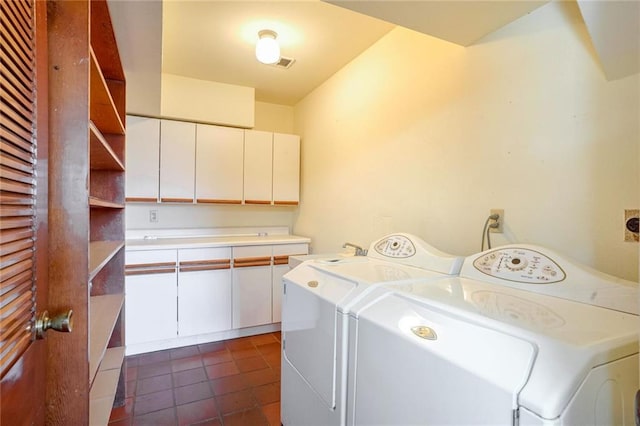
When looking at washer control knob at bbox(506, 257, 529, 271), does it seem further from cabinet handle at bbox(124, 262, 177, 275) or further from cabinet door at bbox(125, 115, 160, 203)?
cabinet door at bbox(125, 115, 160, 203)

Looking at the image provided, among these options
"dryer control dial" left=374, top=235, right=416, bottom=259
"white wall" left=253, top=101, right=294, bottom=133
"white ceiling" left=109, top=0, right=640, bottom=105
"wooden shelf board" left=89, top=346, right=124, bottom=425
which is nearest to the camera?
"white ceiling" left=109, top=0, right=640, bottom=105

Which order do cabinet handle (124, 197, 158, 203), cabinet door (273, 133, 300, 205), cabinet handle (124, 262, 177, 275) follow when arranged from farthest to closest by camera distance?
cabinet door (273, 133, 300, 205)
cabinet handle (124, 197, 158, 203)
cabinet handle (124, 262, 177, 275)

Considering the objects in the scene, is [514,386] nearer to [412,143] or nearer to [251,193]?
[412,143]

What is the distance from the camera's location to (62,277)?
81 centimetres

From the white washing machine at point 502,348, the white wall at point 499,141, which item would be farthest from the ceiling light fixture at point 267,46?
the white washing machine at point 502,348

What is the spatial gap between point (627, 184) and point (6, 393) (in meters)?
1.76

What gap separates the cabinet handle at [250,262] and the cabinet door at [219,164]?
61 cm

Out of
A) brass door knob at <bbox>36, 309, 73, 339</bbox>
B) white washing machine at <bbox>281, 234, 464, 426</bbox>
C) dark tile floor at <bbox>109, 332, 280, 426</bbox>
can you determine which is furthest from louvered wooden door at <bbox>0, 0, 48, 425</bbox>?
dark tile floor at <bbox>109, 332, 280, 426</bbox>

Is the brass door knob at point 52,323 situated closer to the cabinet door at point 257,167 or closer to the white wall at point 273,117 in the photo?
the cabinet door at point 257,167

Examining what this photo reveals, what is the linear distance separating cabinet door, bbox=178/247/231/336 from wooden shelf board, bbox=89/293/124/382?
0.78 m

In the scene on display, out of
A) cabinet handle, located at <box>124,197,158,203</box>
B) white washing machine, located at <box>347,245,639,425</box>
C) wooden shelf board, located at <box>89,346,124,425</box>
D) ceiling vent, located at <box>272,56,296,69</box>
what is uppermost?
ceiling vent, located at <box>272,56,296,69</box>

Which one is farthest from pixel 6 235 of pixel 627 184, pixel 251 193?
pixel 251 193

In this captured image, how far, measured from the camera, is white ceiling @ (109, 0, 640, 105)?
106cm

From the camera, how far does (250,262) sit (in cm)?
294
